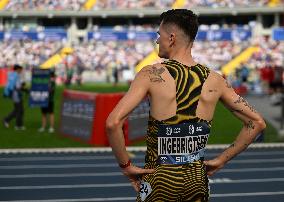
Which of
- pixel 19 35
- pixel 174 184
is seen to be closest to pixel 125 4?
pixel 19 35

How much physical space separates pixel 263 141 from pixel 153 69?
12.3 meters

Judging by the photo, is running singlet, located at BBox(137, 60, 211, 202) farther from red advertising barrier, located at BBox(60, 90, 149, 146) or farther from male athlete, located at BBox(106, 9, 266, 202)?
red advertising barrier, located at BBox(60, 90, 149, 146)

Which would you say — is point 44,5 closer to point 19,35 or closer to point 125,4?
point 125,4

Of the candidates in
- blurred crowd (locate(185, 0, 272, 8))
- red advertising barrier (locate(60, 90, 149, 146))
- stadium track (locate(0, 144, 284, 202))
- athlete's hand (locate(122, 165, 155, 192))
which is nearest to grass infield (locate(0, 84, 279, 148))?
red advertising barrier (locate(60, 90, 149, 146))

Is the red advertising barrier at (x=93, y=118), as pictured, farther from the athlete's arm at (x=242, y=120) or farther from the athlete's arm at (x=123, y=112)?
the athlete's arm at (x=123, y=112)

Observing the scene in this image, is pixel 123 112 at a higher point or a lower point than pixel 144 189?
higher

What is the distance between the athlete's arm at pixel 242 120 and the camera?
3.68 metres

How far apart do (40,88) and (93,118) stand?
2.72 metres

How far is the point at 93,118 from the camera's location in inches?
581

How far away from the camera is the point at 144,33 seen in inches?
2047

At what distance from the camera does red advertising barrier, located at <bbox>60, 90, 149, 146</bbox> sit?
14.6m

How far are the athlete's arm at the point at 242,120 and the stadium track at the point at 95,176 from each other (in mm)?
5341

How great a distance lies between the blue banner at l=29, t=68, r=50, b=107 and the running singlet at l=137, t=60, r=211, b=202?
1338 cm

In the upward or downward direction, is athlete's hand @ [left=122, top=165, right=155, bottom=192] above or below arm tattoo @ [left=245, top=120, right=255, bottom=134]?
below
